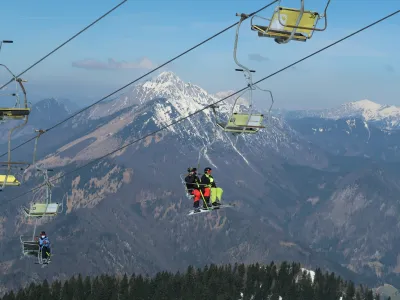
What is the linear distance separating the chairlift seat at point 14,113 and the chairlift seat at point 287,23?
22812mm

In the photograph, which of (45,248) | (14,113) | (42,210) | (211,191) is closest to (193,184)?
(211,191)

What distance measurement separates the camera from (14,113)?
45906 millimetres

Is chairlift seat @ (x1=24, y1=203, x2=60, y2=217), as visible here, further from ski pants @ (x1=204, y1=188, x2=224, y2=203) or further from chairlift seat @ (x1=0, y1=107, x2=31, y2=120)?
chairlift seat @ (x1=0, y1=107, x2=31, y2=120)

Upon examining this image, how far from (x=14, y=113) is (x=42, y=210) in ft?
67.7

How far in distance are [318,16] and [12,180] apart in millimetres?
38884

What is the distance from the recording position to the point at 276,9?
26250mm

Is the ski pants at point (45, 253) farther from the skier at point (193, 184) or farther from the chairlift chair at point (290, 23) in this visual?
the chairlift chair at point (290, 23)

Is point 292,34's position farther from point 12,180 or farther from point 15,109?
point 12,180

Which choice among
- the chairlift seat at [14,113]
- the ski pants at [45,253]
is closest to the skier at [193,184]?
the chairlift seat at [14,113]

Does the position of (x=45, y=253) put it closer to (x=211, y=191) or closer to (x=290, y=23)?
(x=211, y=191)

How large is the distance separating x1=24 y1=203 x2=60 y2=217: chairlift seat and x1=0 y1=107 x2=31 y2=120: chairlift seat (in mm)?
18672

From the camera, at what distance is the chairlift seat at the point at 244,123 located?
4184 cm

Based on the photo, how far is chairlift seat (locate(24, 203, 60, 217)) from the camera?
63.8 metres

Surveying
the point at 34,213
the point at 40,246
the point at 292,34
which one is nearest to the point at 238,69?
the point at 292,34
